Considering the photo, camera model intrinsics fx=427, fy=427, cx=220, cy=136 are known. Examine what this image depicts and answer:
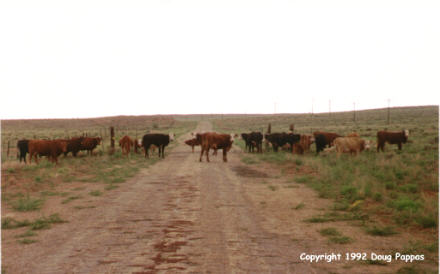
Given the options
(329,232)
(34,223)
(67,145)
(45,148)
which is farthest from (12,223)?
(67,145)

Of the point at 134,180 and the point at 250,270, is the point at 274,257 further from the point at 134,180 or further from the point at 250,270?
the point at 134,180

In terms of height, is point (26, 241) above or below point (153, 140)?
below

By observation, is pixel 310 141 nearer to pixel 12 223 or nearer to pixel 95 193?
pixel 95 193

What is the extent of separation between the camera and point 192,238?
25.4 ft

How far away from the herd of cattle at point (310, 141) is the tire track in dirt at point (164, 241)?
12304 mm

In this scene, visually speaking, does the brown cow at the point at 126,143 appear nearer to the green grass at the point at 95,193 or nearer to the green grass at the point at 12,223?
the green grass at the point at 95,193

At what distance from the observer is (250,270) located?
598 cm

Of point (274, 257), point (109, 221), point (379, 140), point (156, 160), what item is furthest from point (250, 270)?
point (379, 140)

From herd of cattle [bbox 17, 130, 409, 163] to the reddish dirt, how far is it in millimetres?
11436

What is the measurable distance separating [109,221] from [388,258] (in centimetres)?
576

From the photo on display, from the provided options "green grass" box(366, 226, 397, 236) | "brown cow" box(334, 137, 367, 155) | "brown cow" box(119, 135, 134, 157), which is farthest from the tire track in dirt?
"brown cow" box(119, 135, 134, 157)

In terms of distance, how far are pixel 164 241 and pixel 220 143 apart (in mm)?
17672

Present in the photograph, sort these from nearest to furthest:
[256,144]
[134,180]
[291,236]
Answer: [291,236] < [134,180] < [256,144]

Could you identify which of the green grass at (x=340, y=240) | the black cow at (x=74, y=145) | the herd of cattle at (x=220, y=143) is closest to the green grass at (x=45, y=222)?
the green grass at (x=340, y=240)
